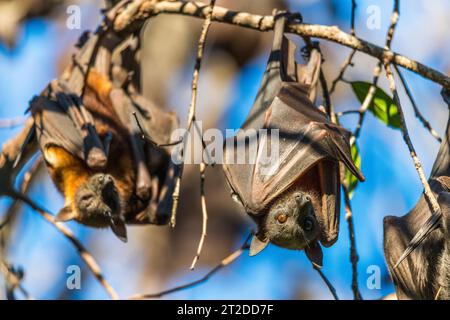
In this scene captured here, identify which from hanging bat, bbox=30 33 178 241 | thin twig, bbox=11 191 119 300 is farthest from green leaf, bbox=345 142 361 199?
thin twig, bbox=11 191 119 300

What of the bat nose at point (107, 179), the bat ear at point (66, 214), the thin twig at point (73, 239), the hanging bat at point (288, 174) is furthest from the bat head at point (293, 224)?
the bat ear at point (66, 214)

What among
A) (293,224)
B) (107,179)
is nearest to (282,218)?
(293,224)

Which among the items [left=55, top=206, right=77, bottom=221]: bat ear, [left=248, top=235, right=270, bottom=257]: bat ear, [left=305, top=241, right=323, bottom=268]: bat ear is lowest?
[left=55, top=206, right=77, bottom=221]: bat ear

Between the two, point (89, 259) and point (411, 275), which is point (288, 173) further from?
point (89, 259)

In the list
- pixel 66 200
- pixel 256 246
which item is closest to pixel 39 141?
pixel 66 200

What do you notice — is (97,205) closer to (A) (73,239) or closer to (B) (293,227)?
(A) (73,239)

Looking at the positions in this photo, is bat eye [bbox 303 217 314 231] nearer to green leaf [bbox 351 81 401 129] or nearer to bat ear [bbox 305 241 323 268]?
bat ear [bbox 305 241 323 268]
